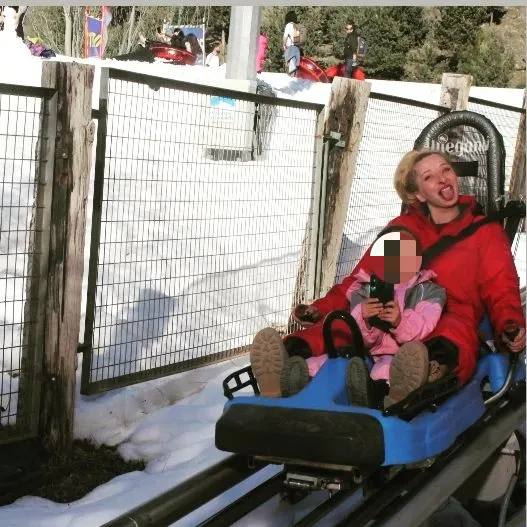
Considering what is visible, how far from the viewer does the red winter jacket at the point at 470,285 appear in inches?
162

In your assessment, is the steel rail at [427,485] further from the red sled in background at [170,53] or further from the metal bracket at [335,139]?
the red sled in background at [170,53]

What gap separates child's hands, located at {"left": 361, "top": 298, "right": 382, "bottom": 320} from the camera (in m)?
3.92

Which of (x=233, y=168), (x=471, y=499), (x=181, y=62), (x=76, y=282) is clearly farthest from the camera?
(x=181, y=62)

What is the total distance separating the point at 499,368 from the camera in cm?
436

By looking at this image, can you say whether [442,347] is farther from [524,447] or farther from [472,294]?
[524,447]

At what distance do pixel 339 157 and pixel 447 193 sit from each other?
2684 mm

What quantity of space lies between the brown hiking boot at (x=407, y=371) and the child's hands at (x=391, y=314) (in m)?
0.29

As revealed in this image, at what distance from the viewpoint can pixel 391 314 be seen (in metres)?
3.87

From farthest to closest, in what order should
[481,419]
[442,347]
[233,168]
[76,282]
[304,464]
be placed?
1. [233,168]
2. [76,282]
3. [481,419]
4. [442,347]
5. [304,464]

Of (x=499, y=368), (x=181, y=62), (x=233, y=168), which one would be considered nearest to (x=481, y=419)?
(x=499, y=368)

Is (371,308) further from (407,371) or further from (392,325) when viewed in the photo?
(407,371)

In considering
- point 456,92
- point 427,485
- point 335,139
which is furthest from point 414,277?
point 456,92

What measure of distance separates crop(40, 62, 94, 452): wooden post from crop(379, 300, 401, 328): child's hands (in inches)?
67.9

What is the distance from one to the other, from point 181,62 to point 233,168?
21.2 metres
